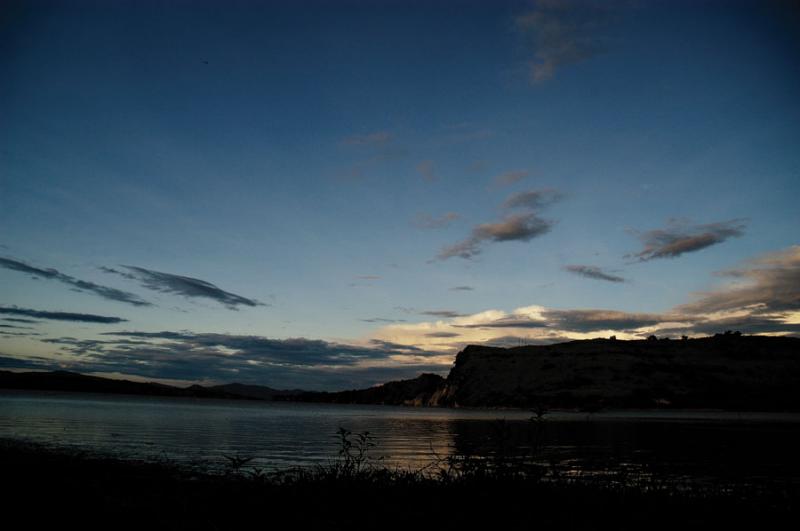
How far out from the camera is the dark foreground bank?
33.2 feet

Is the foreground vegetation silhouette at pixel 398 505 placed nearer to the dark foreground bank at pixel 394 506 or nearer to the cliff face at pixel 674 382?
the dark foreground bank at pixel 394 506

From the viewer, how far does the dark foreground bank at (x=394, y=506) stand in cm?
1012

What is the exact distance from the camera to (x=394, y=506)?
36.4ft

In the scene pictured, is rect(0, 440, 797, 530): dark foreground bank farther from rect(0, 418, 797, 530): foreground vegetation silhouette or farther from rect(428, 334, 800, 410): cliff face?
rect(428, 334, 800, 410): cliff face

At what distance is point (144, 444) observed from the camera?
37.4m

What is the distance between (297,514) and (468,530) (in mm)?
3383

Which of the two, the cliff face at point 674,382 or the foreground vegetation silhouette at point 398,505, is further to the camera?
the cliff face at point 674,382

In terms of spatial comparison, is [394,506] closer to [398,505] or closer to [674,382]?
[398,505]

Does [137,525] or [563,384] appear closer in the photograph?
[137,525]

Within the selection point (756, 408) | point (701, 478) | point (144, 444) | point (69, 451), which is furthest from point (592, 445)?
point (756, 408)

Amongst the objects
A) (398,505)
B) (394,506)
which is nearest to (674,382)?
(398,505)

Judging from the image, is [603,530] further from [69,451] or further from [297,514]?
[69,451]

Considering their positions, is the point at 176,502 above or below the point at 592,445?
above

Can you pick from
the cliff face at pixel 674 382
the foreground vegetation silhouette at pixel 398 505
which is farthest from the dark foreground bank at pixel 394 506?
the cliff face at pixel 674 382
